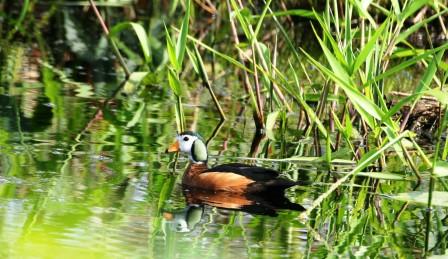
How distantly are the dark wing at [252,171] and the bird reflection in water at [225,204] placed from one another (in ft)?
0.33

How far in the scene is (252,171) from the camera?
24.1 feet

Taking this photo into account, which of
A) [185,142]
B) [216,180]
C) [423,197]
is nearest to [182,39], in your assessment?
[185,142]

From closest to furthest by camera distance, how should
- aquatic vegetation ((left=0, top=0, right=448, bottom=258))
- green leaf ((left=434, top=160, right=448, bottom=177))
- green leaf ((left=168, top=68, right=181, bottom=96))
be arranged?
aquatic vegetation ((left=0, top=0, right=448, bottom=258))
green leaf ((left=434, top=160, right=448, bottom=177))
green leaf ((left=168, top=68, right=181, bottom=96))

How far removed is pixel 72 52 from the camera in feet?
43.9

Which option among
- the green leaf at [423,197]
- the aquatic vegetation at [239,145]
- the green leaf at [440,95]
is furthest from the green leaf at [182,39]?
the green leaf at [440,95]

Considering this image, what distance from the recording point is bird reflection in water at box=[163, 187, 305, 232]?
6.58m

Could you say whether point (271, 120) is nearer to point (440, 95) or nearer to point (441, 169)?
point (441, 169)

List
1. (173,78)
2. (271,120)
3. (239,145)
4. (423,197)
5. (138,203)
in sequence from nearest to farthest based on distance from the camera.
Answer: (138,203) < (423,197) < (173,78) < (271,120) < (239,145)

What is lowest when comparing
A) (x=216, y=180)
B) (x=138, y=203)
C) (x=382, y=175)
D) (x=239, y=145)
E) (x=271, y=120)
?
(x=138, y=203)

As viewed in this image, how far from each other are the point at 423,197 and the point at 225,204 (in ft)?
3.70

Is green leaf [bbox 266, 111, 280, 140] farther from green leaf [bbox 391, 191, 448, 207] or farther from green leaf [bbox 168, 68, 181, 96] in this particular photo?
green leaf [bbox 391, 191, 448, 207]

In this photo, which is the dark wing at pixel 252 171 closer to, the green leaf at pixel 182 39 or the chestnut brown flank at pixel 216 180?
the chestnut brown flank at pixel 216 180

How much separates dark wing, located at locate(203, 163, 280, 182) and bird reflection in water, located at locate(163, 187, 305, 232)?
0.10 m

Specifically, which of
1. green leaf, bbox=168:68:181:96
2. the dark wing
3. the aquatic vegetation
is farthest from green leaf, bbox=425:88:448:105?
green leaf, bbox=168:68:181:96
